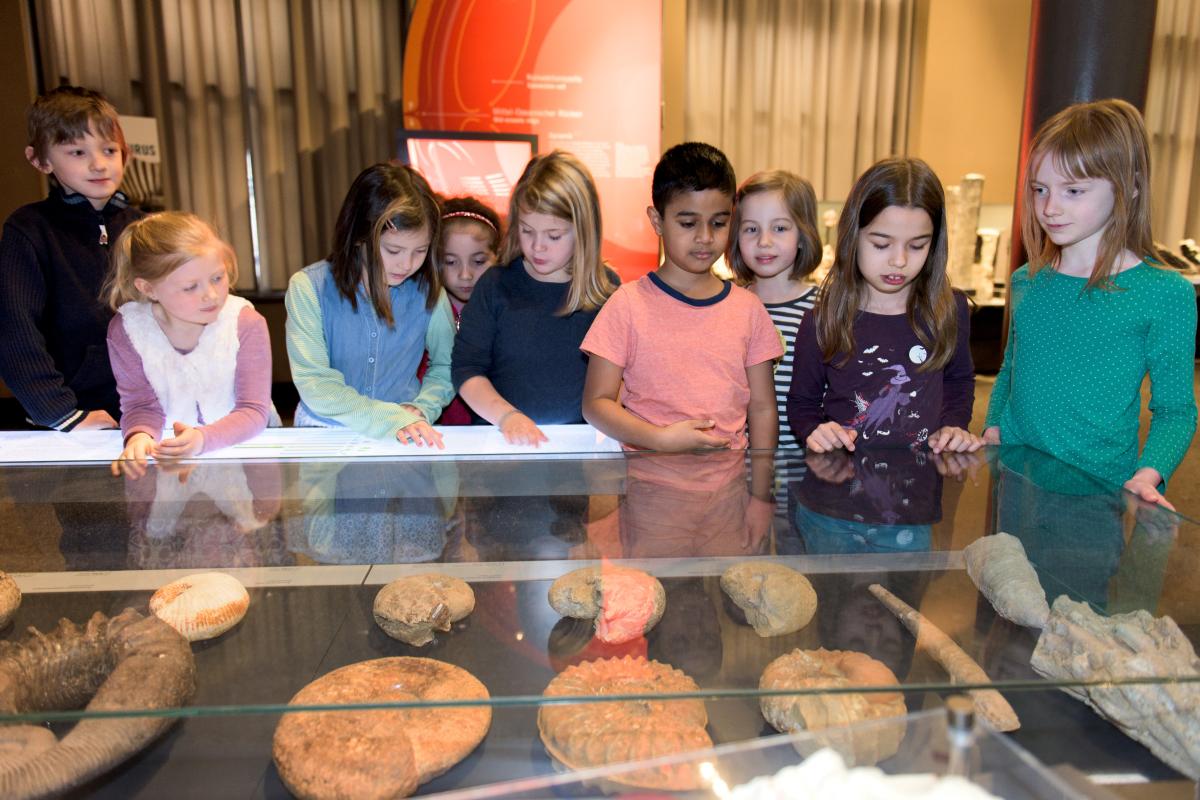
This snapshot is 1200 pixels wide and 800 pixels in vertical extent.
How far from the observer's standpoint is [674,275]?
81.8 inches

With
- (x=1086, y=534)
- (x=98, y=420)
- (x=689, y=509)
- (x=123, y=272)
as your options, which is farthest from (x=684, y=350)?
(x=98, y=420)

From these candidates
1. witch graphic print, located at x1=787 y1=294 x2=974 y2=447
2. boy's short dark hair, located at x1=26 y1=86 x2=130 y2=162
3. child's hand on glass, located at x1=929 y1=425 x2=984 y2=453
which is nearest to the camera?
child's hand on glass, located at x1=929 y1=425 x2=984 y2=453

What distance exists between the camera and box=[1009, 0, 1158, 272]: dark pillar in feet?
10.4

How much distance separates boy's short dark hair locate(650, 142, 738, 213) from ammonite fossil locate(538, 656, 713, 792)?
133cm

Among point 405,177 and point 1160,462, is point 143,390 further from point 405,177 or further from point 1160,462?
point 1160,462

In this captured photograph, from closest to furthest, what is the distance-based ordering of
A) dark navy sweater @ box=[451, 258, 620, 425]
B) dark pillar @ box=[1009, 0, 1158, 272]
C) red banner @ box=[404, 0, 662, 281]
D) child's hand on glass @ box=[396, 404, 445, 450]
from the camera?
child's hand on glass @ box=[396, 404, 445, 450] → dark navy sweater @ box=[451, 258, 620, 425] → dark pillar @ box=[1009, 0, 1158, 272] → red banner @ box=[404, 0, 662, 281]

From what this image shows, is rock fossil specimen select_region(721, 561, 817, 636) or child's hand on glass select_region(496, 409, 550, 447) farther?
child's hand on glass select_region(496, 409, 550, 447)

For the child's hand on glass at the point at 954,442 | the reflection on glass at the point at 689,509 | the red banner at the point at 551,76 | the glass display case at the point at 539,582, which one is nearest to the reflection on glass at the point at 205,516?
the glass display case at the point at 539,582

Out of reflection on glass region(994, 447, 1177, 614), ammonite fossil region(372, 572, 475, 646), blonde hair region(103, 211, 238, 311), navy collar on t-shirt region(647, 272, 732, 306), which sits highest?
blonde hair region(103, 211, 238, 311)

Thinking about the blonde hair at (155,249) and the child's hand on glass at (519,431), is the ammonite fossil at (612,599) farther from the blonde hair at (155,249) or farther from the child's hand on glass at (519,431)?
the blonde hair at (155,249)

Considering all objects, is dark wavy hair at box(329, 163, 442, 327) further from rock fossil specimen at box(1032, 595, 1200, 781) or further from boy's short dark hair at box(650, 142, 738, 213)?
rock fossil specimen at box(1032, 595, 1200, 781)

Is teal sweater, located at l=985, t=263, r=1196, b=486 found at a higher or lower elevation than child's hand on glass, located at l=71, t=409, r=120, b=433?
higher

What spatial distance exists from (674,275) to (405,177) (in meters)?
0.77

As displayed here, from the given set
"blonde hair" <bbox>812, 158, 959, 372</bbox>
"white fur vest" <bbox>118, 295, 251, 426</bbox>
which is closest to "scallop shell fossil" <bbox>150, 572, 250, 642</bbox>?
"white fur vest" <bbox>118, 295, 251, 426</bbox>
